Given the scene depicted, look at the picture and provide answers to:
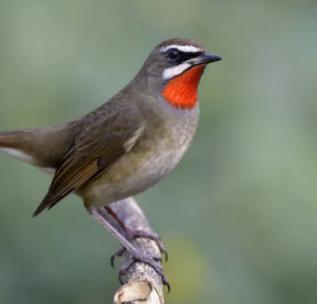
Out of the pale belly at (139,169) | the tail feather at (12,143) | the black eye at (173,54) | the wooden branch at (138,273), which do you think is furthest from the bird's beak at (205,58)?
the tail feather at (12,143)

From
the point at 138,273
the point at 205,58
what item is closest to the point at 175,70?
the point at 205,58

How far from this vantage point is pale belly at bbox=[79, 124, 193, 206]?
21.9 ft

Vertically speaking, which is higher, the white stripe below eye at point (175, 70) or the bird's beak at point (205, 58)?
the bird's beak at point (205, 58)

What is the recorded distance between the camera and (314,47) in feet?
26.2

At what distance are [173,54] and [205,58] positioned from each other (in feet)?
0.87

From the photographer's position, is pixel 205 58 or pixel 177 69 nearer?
pixel 205 58

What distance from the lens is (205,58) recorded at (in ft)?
21.7

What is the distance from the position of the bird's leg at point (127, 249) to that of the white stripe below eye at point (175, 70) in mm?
907

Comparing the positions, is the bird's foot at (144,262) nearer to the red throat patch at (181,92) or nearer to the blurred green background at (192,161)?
the blurred green background at (192,161)

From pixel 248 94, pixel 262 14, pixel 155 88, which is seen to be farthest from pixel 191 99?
pixel 262 14

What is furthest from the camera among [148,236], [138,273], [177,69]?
[148,236]

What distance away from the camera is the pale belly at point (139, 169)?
668 centimetres

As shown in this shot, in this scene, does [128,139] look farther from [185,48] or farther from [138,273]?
[138,273]

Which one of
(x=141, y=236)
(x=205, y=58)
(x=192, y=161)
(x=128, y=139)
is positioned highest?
(x=205, y=58)
